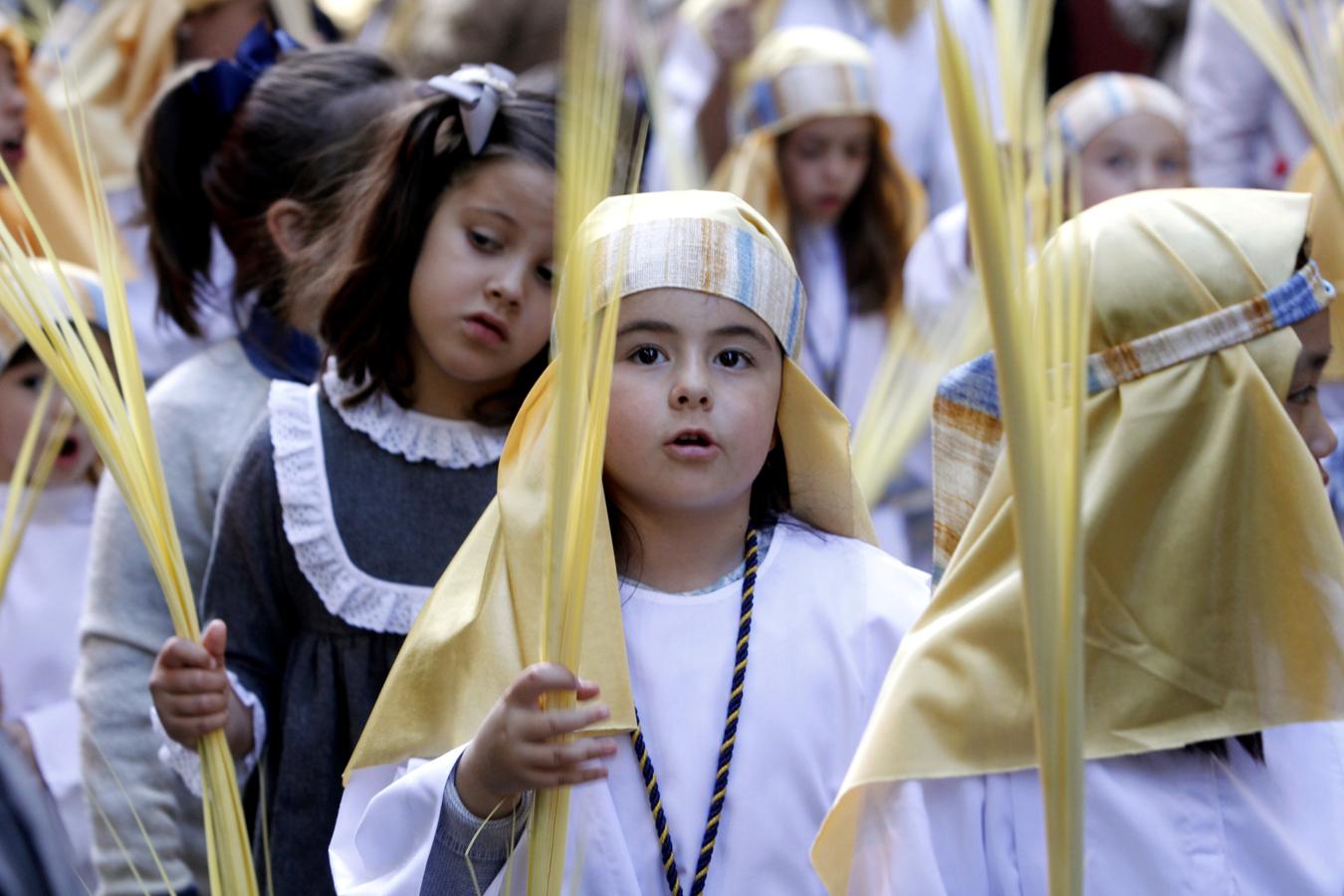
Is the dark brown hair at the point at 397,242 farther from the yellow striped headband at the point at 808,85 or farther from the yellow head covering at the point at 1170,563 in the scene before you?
the yellow striped headband at the point at 808,85

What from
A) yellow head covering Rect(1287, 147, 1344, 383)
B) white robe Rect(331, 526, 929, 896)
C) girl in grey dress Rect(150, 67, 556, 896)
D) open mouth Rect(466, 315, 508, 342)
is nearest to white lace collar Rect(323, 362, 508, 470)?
girl in grey dress Rect(150, 67, 556, 896)

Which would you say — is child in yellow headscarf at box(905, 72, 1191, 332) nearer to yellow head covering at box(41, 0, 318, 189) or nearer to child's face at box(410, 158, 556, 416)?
yellow head covering at box(41, 0, 318, 189)

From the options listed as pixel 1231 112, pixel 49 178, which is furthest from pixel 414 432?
pixel 1231 112

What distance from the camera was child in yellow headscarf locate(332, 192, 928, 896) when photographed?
228 centimetres

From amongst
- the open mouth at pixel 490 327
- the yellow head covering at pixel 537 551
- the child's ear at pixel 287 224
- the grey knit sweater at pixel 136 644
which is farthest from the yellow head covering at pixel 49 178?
the yellow head covering at pixel 537 551

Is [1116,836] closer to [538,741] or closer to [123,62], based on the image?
[538,741]

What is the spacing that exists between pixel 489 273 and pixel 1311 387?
1.21 meters

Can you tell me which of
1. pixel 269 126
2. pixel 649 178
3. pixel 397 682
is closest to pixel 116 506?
pixel 269 126

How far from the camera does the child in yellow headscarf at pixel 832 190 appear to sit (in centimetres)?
542

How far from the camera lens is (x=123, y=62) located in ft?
19.0

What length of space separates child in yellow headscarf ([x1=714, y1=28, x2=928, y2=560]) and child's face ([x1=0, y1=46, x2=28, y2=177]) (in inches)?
77.5

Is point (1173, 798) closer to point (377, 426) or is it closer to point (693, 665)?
point (693, 665)

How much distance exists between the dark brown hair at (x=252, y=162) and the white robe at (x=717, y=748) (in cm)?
129

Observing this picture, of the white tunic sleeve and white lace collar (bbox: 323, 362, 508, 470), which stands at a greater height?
white lace collar (bbox: 323, 362, 508, 470)
